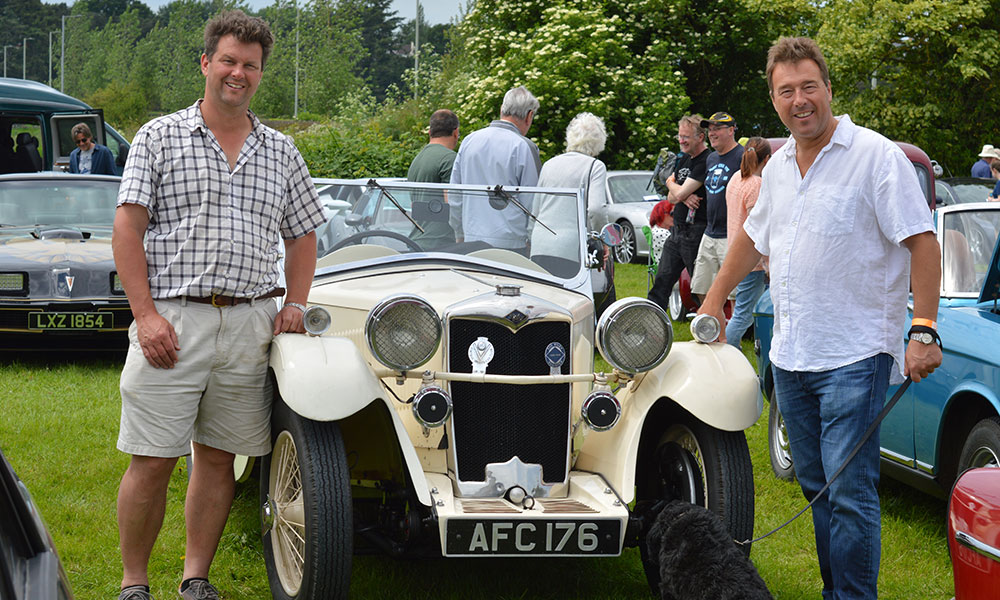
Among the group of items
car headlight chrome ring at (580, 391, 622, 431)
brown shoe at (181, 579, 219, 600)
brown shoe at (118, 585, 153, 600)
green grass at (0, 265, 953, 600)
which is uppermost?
car headlight chrome ring at (580, 391, 622, 431)

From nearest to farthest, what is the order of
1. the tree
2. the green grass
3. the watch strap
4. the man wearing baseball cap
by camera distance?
the watch strap
the green grass
the man wearing baseball cap
the tree

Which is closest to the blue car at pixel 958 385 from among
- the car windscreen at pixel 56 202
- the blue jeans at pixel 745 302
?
the blue jeans at pixel 745 302

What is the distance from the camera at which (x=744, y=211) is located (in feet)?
26.2

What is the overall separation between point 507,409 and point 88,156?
41.1 ft

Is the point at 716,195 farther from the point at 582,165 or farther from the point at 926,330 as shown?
the point at 926,330

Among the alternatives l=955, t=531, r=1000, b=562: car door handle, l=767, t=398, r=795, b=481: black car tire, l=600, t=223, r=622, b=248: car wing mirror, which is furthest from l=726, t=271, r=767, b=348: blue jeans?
l=955, t=531, r=1000, b=562: car door handle

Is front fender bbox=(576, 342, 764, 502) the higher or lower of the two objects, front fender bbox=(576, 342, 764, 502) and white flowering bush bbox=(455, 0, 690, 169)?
the lower

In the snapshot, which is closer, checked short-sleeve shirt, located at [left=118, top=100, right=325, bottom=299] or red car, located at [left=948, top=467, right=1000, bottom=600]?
red car, located at [left=948, top=467, right=1000, bottom=600]

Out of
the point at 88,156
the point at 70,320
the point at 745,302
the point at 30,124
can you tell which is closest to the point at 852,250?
the point at 745,302

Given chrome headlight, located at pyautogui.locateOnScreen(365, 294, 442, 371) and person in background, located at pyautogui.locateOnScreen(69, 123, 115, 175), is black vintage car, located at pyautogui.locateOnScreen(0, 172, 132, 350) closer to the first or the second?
chrome headlight, located at pyautogui.locateOnScreen(365, 294, 442, 371)

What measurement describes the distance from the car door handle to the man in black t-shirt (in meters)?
6.80

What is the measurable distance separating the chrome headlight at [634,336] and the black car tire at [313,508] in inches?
45.3

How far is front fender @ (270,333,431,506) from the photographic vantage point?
3854 mm

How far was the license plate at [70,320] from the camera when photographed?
8.36 meters
